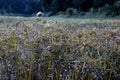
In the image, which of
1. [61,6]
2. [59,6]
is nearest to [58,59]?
[59,6]

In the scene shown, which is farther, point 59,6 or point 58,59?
point 59,6

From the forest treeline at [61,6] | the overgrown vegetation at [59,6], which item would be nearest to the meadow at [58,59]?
the overgrown vegetation at [59,6]

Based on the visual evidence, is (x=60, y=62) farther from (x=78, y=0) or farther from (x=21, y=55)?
(x=78, y=0)

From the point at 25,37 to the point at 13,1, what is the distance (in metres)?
21.3

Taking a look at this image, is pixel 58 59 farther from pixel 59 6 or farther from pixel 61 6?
pixel 61 6

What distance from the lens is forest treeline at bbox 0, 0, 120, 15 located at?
16.9 m

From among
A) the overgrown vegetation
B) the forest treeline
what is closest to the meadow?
the overgrown vegetation

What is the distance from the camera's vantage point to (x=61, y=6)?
20.1 metres

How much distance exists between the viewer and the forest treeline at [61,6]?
16.9m

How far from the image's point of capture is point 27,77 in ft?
10.3

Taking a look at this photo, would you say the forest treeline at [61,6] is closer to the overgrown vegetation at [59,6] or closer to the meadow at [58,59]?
the overgrown vegetation at [59,6]

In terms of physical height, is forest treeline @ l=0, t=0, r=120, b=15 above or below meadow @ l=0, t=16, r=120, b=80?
above

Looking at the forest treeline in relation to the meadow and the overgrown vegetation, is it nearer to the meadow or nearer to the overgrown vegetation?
the overgrown vegetation

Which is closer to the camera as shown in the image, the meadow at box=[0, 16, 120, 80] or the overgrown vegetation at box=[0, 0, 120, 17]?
the meadow at box=[0, 16, 120, 80]
